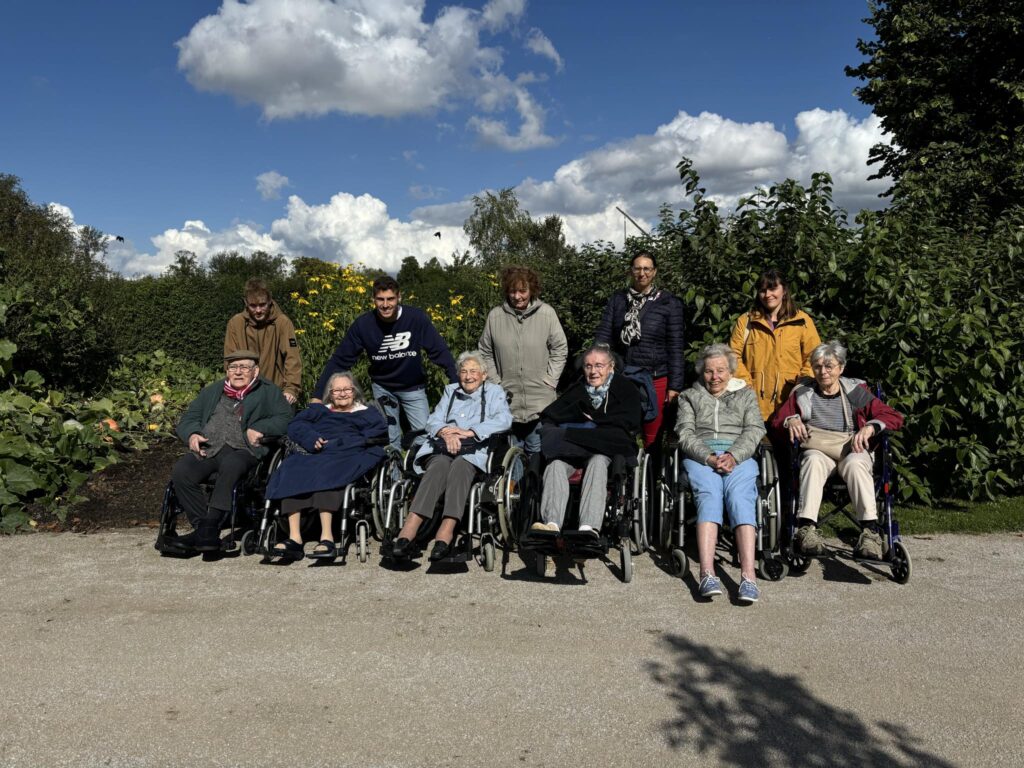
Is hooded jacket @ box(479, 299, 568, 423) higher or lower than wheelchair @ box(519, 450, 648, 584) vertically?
higher

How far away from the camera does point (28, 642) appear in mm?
3625

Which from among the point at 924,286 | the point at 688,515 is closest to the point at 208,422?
the point at 688,515

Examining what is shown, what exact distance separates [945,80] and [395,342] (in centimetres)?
1402

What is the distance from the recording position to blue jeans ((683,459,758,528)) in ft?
14.3

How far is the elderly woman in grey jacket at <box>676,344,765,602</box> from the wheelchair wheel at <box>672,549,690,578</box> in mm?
163

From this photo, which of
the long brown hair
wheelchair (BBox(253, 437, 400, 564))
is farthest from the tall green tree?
wheelchair (BBox(253, 437, 400, 564))

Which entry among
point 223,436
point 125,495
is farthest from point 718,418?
point 125,495

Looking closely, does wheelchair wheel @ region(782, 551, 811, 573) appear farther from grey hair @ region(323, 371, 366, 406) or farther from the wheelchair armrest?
grey hair @ region(323, 371, 366, 406)

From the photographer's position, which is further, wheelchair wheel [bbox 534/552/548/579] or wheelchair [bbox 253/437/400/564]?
wheelchair [bbox 253/437/400/564]

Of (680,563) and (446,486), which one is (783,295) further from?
(446,486)

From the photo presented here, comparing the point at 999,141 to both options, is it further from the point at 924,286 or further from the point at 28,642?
the point at 28,642

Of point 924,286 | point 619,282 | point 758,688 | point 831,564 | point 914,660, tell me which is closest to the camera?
point 758,688

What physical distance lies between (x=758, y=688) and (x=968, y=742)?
707 mm

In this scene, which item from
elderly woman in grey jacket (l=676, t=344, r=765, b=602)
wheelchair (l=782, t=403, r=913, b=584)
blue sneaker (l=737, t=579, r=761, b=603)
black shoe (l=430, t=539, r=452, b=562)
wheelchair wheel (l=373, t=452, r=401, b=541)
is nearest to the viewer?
blue sneaker (l=737, t=579, r=761, b=603)
